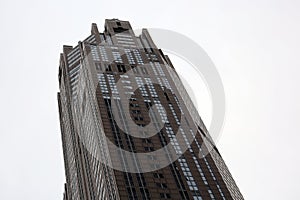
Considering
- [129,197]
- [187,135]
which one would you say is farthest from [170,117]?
[129,197]

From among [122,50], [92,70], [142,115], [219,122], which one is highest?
[122,50]

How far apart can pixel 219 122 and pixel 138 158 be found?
21.9 m

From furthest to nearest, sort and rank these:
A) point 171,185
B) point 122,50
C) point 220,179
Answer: point 122,50, point 220,179, point 171,185

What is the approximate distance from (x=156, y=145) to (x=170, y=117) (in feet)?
61.6

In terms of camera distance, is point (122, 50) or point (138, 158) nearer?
point (138, 158)

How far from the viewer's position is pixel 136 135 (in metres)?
134

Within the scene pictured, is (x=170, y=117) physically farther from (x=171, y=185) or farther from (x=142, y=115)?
(x=171, y=185)

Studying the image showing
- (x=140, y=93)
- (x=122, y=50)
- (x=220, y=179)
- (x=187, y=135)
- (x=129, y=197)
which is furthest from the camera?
(x=122, y=50)

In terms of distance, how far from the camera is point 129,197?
111062 mm

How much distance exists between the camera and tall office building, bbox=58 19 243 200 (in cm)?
11912

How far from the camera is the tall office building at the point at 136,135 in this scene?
4690 inches

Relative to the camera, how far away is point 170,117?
149m

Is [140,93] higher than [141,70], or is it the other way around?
[141,70]

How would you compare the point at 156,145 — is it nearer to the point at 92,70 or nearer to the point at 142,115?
the point at 142,115
